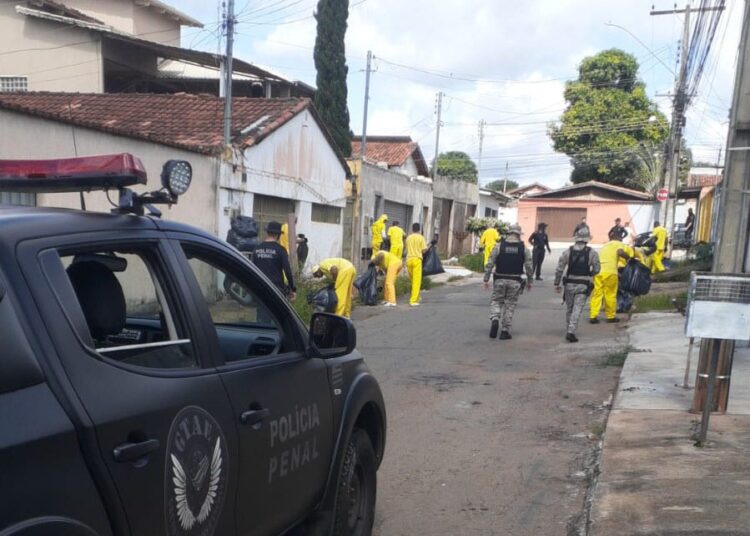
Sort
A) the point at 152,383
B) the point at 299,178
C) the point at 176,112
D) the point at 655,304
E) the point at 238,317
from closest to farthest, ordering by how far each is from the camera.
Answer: the point at 152,383 → the point at 238,317 → the point at 655,304 → the point at 176,112 → the point at 299,178

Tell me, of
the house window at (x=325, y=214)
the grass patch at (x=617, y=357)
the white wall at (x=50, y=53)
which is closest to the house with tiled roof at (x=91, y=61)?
the white wall at (x=50, y=53)

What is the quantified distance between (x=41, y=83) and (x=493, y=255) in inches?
709

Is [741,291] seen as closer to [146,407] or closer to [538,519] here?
[538,519]

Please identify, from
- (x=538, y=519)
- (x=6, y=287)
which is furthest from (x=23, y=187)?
(x=538, y=519)

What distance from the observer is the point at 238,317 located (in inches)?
151

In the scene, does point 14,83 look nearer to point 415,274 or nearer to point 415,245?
point 415,245

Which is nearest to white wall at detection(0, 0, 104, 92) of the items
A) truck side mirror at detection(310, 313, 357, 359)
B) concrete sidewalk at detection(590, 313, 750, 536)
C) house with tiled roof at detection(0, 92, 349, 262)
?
house with tiled roof at detection(0, 92, 349, 262)

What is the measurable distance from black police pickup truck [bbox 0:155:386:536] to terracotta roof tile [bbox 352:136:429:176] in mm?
29338

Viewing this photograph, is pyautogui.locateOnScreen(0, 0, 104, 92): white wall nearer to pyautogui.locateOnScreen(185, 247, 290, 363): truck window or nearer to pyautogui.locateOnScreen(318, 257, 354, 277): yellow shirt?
pyautogui.locateOnScreen(318, 257, 354, 277): yellow shirt

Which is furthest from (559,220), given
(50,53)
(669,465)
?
(669,465)

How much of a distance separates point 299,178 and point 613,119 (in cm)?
3138

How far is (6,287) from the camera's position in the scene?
202 centimetres

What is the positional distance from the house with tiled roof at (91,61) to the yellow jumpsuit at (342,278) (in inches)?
494

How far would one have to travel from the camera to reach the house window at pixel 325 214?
2052 centimetres
